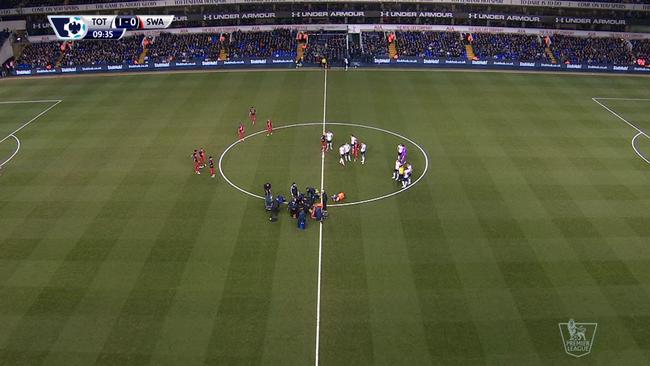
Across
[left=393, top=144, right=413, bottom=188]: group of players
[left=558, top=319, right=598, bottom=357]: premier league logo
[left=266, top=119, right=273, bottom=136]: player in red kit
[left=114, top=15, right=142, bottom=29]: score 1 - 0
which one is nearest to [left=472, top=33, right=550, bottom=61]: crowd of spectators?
[left=266, top=119, right=273, bottom=136]: player in red kit

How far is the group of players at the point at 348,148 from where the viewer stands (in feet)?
103

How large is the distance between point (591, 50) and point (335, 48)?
30306 mm

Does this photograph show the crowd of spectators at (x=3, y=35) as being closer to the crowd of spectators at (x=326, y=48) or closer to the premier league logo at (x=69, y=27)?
the premier league logo at (x=69, y=27)

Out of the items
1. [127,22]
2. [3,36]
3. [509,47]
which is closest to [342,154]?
[127,22]

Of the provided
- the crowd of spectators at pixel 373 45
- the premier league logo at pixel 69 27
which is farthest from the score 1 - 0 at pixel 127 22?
the crowd of spectators at pixel 373 45

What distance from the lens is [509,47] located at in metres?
55.4

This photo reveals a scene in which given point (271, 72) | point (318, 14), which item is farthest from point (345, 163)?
point (318, 14)

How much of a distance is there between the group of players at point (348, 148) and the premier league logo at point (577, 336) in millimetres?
16540

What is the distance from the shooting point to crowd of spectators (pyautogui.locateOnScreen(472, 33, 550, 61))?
53.8 metres

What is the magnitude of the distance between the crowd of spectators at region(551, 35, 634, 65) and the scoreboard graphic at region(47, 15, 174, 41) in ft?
157

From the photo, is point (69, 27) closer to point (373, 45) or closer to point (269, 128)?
point (269, 128)

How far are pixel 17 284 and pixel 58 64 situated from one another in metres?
41.4

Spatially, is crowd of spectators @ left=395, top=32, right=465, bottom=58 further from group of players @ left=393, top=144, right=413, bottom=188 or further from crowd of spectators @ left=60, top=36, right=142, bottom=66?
crowd of spectators @ left=60, top=36, right=142, bottom=66

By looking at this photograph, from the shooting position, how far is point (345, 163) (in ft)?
105
